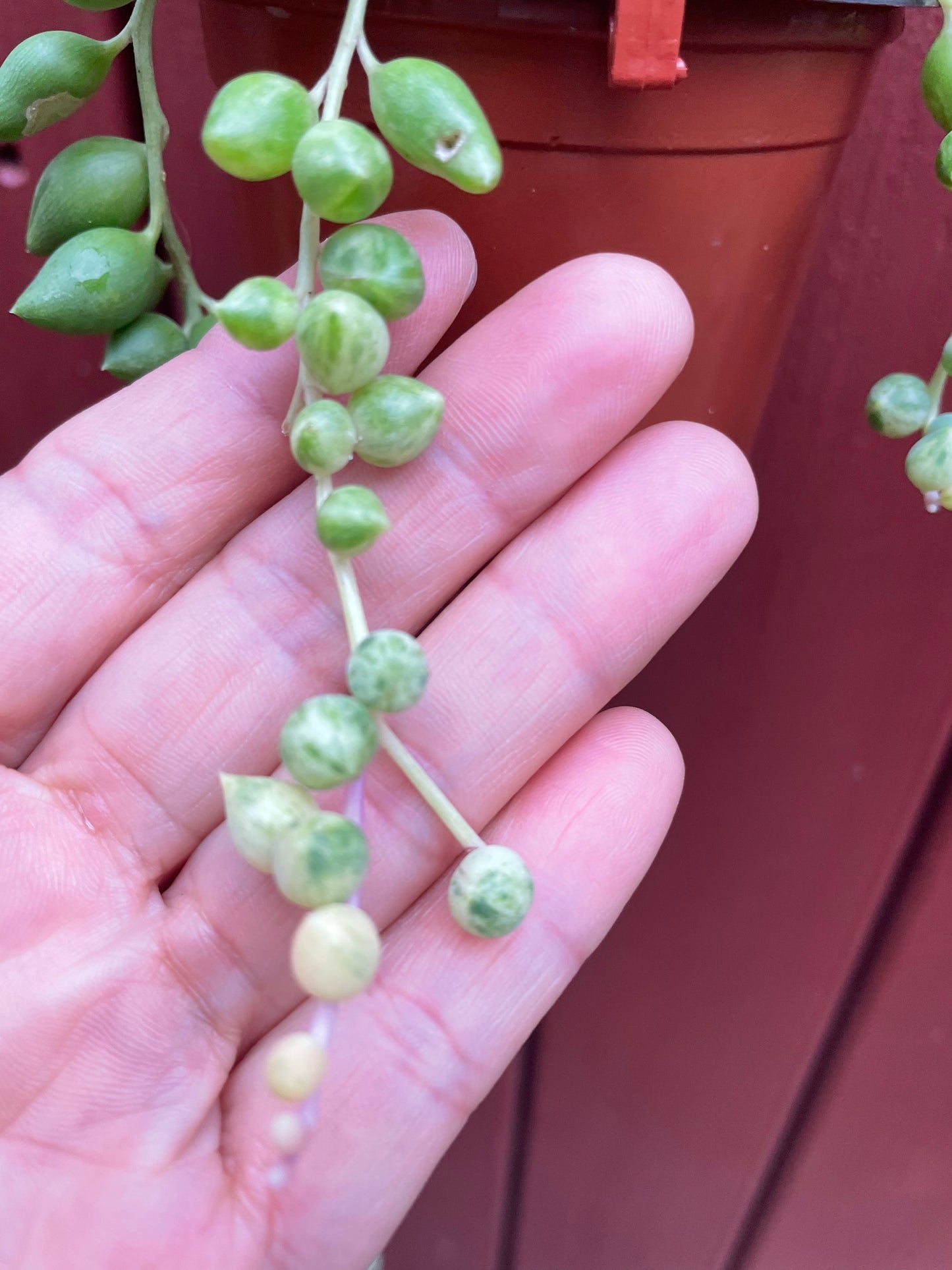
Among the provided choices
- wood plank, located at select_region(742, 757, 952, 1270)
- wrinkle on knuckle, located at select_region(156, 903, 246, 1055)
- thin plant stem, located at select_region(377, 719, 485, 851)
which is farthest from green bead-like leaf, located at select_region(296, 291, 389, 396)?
wood plank, located at select_region(742, 757, 952, 1270)

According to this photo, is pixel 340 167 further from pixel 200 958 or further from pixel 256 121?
pixel 200 958

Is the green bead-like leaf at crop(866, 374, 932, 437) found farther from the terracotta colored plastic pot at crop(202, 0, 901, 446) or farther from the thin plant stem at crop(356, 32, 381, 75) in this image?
the thin plant stem at crop(356, 32, 381, 75)

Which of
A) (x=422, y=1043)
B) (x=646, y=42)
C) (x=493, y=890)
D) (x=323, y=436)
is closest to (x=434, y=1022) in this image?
(x=422, y=1043)

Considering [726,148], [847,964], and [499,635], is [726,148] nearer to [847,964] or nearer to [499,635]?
[499,635]

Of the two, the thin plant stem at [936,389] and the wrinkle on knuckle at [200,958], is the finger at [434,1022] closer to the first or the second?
the wrinkle on knuckle at [200,958]

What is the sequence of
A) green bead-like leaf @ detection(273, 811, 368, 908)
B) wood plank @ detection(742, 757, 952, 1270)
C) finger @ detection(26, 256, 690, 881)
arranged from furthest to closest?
1. wood plank @ detection(742, 757, 952, 1270)
2. finger @ detection(26, 256, 690, 881)
3. green bead-like leaf @ detection(273, 811, 368, 908)
